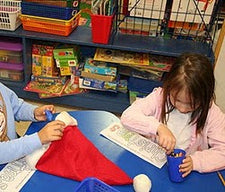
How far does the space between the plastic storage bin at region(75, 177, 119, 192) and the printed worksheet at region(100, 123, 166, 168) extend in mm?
283

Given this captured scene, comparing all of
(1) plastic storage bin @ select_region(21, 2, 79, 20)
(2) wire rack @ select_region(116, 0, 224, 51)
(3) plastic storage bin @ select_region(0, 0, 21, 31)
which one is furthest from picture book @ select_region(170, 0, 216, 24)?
(3) plastic storage bin @ select_region(0, 0, 21, 31)

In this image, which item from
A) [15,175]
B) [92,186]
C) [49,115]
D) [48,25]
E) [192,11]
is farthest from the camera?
[48,25]

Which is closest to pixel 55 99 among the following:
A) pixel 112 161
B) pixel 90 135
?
pixel 90 135

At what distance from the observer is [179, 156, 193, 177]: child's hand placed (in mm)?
873

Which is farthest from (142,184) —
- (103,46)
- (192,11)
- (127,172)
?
(192,11)

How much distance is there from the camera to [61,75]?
6.59 ft

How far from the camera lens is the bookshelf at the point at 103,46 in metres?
1.71

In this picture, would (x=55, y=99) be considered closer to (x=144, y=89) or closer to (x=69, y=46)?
(x=69, y=46)

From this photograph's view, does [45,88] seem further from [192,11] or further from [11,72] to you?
A: [192,11]

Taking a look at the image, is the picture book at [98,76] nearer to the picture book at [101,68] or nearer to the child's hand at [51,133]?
the picture book at [101,68]

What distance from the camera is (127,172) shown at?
0.89 metres

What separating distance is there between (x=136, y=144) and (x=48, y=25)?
109 centimetres

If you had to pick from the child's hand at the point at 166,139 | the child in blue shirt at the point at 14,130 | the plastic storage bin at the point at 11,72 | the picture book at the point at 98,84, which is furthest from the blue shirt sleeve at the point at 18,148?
the plastic storage bin at the point at 11,72

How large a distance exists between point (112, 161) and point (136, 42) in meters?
1.01
